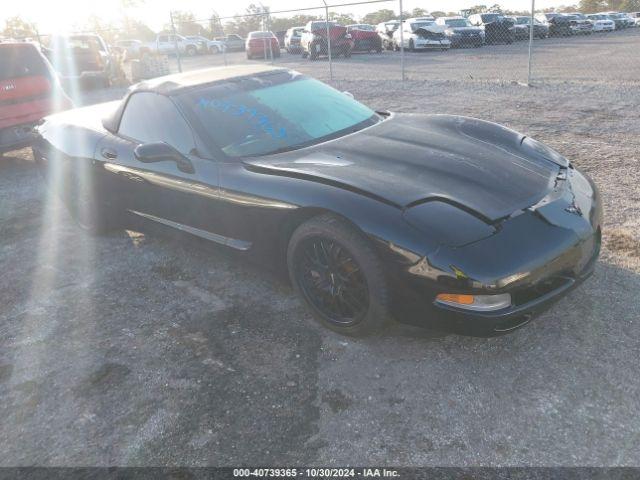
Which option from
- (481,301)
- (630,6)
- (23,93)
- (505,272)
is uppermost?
(630,6)

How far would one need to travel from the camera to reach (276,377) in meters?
2.68

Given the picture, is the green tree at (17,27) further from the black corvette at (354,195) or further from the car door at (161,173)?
the black corvette at (354,195)

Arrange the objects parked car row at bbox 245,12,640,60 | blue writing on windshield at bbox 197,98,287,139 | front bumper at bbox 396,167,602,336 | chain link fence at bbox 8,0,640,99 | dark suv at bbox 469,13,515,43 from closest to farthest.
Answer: front bumper at bbox 396,167,602,336 → blue writing on windshield at bbox 197,98,287,139 → chain link fence at bbox 8,0,640,99 → parked car row at bbox 245,12,640,60 → dark suv at bbox 469,13,515,43

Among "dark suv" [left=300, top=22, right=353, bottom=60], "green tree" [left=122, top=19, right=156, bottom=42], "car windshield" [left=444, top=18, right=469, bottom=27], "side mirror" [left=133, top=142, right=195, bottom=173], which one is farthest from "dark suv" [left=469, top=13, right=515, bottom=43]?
"green tree" [left=122, top=19, right=156, bottom=42]

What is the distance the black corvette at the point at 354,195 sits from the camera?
95.1 inches

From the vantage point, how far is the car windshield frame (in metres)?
3.32

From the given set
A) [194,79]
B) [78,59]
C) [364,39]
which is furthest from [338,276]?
[364,39]

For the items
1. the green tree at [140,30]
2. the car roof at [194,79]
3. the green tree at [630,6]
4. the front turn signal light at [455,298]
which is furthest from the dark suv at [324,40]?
the green tree at [140,30]

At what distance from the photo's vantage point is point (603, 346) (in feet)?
8.75

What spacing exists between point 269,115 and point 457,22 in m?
21.7

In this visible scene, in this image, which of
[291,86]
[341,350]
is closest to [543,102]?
[291,86]

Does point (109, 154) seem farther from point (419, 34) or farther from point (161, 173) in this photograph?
point (419, 34)

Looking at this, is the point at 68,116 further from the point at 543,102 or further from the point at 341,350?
the point at 543,102

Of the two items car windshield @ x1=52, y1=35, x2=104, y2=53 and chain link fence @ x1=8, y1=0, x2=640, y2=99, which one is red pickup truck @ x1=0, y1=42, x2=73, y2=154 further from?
car windshield @ x1=52, y1=35, x2=104, y2=53
